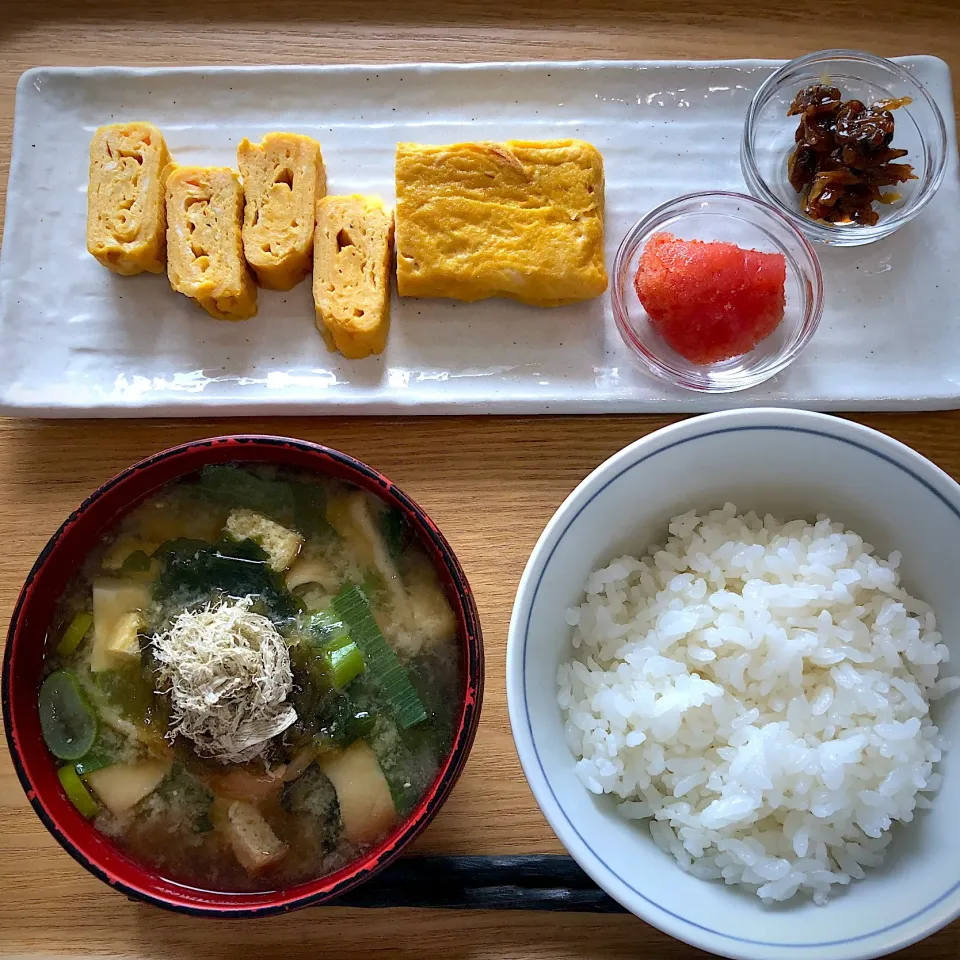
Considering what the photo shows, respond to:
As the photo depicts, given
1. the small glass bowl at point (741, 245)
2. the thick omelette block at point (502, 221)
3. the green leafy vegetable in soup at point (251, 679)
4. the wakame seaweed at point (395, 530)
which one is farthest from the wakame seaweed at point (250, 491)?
the small glass bowl at point (741, 245)

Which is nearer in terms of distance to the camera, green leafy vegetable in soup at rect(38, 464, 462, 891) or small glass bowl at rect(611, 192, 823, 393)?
green leafy vegetable in soup at rect(38, 464, 462, 891)

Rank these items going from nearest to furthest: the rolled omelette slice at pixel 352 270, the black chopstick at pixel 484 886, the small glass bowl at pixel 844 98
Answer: the black chopstick at pixel 484 886 < the rolled omelette slice at pixel 352 270 < the small glass bowl at pixel 844 98

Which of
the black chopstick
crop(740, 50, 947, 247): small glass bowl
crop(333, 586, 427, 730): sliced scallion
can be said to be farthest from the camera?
crop(740, 50, 947, 247): small glass bowl

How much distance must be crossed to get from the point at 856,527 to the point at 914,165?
0.82 m

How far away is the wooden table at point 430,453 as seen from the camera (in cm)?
142

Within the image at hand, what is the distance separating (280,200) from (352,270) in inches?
7.5

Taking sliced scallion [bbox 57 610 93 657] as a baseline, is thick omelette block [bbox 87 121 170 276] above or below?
above

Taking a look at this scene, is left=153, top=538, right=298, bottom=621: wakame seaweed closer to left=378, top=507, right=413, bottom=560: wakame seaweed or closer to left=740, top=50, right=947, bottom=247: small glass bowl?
left=378, top=507, right=413, bottom=560: wakame seaweed

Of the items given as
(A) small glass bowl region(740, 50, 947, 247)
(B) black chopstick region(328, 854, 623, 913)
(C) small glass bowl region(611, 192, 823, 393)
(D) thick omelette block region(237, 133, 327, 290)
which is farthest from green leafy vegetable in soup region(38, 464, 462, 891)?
(A) small glass bowl region(740, 50, 947, 247)

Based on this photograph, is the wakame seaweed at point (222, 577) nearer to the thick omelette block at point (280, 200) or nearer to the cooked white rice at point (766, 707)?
the cooked white rice at point (766, 707)

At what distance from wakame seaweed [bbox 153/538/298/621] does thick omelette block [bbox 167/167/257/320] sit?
1.61 ft

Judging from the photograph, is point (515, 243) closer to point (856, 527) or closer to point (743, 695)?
point (856, 527)

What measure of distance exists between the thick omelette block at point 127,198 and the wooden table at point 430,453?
0.78ft

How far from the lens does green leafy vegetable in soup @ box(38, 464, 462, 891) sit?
1.22m
